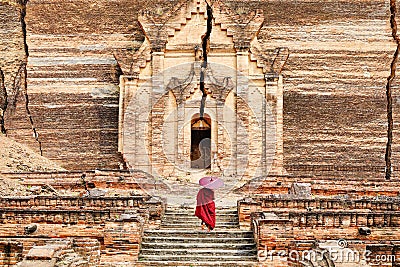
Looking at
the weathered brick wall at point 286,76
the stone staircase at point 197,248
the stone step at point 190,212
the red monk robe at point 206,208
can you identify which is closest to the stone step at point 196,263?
the stone staircase at point 197,248

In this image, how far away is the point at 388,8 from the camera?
104 feet

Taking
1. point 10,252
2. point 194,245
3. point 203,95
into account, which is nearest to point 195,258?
point 194,245

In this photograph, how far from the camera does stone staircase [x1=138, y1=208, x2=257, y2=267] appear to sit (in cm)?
1422

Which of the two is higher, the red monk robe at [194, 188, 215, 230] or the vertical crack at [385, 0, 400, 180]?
the vertical crack at [385, 0, 400, 180]

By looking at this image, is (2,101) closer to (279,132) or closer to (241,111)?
(241,111)

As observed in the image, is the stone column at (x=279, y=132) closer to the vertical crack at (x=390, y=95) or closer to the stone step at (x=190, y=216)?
the vertical crack at (x=390, y=95)

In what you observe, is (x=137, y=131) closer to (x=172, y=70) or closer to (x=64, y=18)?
(x=172, y=70)

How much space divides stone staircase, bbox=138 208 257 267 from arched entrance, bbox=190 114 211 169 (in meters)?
11.5

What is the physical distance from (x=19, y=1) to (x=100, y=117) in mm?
7330

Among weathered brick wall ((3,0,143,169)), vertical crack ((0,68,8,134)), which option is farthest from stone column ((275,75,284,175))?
vertical crack ((0,68,8,134))

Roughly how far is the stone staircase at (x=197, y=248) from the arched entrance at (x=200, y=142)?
37.7ft

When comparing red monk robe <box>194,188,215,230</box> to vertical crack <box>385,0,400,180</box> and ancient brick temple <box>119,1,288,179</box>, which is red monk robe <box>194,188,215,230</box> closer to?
ancient brick temple <box>119,1,288,179</box>

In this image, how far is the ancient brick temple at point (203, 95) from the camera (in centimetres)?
2705

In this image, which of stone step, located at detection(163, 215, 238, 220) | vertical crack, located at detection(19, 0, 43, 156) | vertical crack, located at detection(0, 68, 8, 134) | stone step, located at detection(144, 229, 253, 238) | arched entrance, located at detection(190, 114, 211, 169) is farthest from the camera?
vertical crack, located at detection(0, 68, 8, 134)
